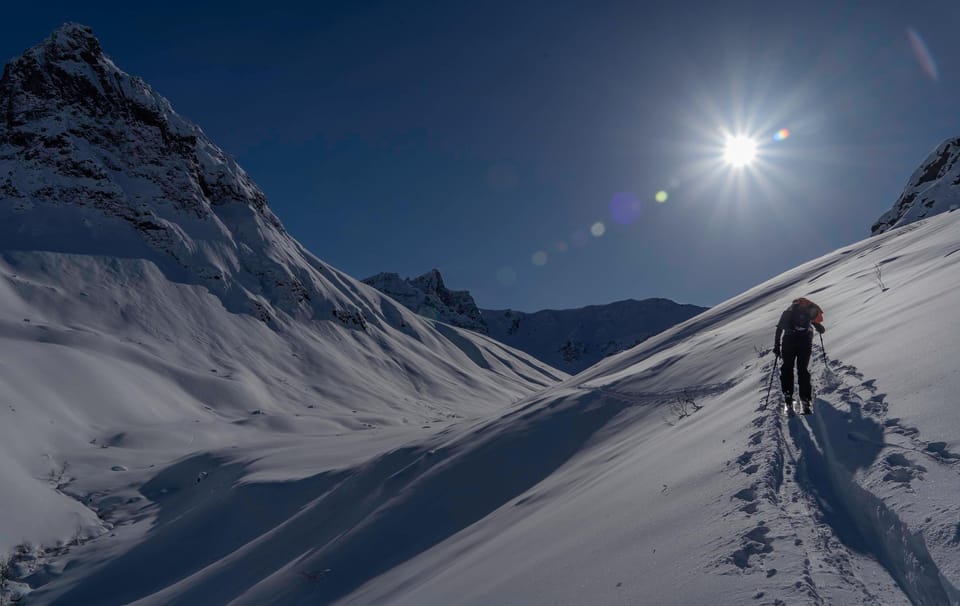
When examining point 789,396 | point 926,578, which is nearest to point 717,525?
point 926,578

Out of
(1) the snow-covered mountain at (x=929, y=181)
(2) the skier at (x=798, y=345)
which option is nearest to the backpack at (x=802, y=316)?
(2) the skier at (x=798, y=345)

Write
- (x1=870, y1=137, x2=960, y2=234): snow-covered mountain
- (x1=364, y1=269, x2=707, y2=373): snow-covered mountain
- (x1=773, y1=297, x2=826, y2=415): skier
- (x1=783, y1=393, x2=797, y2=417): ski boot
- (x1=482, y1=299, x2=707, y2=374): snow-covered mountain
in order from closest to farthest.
→ (x1=783, y1=393, x2=797, y2=417): ski boot
(x1=773, y1=297, x2=826, y2=415): skier
(x1=870, y1=137, x2=960, y2=234): snow-covered mountain
(x1=364, y1=269, x2=707, y2=373): snow-covered mountain
(x1=482, y1=299, x2=707, y2=374): snow-covered mountain

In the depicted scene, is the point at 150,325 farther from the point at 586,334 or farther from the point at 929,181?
the point at 586,334

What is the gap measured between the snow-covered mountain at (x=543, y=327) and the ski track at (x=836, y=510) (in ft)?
442

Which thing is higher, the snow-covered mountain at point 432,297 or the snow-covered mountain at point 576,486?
the snow-covered mountain at point 432,297

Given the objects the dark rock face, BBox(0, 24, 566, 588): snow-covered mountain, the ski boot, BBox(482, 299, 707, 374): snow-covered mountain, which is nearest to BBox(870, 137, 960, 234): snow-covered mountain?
BBox(0, 24, 566, 588): snow-covered mountain

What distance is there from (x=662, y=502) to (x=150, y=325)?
155 feet

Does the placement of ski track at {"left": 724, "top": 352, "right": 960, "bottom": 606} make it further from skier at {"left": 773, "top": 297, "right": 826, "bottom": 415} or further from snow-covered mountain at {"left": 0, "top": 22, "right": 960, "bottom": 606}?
skier at {"left": 773, "top": 297, "right": 826, "bottom": 415}

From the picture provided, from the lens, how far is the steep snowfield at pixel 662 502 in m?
2.79

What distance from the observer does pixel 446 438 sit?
40.5 feet

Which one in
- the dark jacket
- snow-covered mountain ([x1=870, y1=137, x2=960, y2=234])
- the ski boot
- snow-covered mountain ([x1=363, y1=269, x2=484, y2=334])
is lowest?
the ski boot

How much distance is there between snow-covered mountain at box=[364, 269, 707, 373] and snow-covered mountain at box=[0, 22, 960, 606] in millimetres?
116281

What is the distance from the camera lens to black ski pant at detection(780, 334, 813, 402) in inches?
214

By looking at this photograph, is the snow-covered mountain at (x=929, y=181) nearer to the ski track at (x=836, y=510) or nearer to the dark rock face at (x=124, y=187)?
the ski track at (x=836, y=510)
